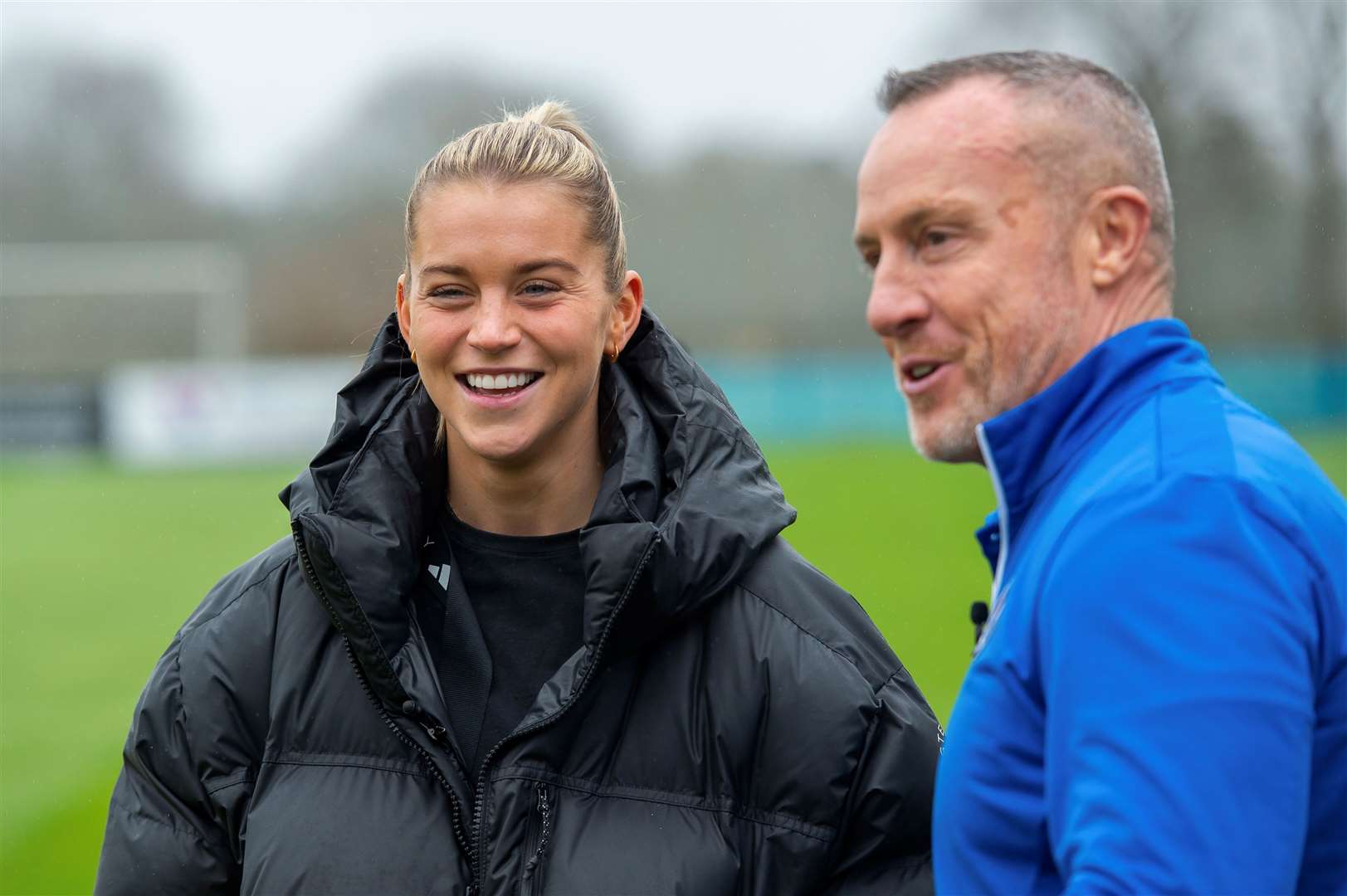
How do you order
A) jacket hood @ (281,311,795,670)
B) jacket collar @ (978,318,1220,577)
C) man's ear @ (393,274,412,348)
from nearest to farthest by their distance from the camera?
jacket collar @ (978,318,1220,577)
jacket hood @ (281,311,795,670)
man's ear @ (393,274,412,348)

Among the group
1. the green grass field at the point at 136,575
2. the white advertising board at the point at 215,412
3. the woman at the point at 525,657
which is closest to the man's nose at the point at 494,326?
the woman at the point at 525,657

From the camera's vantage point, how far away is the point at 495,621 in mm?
2092

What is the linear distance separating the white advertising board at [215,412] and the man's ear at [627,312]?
2264 cm

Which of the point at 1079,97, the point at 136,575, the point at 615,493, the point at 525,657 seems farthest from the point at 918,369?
the point at 136,575

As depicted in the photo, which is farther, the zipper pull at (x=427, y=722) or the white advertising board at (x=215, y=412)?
the white advertising board at (x=215, y=412)

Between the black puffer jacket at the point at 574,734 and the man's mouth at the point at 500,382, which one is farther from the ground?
the man's mouth at the point at 500,382

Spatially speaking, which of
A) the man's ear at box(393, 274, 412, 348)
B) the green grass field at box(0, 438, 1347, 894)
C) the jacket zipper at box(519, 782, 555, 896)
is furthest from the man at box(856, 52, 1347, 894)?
the green grass field at box(0, 438, 1347, 894)

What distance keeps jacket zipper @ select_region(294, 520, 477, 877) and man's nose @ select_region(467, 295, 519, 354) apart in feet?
1.21

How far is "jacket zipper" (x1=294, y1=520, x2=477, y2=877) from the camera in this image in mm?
1893

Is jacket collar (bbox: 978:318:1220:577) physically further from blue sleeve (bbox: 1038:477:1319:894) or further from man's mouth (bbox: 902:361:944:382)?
blue sleeve (bbox: 1038:477:1319:894)

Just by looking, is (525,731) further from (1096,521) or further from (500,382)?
(1096,521)

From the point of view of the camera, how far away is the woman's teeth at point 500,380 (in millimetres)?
2082

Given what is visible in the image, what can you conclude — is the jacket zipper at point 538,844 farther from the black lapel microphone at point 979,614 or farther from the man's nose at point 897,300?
the man's nose at point 897,300

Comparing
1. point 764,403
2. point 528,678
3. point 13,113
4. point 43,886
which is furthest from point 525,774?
point 13,113
